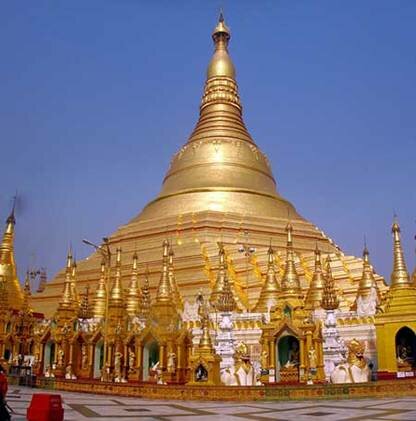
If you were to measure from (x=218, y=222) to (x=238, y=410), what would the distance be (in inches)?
947

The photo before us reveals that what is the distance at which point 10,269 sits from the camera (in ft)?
117

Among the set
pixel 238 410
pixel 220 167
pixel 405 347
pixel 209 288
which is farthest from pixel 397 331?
pixel 220 167

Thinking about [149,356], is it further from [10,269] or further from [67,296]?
[10,269]

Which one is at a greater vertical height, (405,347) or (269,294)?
(269,294)

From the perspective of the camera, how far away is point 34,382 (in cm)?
2041

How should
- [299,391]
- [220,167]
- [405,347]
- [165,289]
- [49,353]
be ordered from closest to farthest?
[299,391] < [405,347] < [165,289] < [49,353] < [220,167]

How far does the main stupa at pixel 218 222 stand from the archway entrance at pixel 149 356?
7715 millimetres

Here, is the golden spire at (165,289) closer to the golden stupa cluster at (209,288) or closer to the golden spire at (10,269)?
the golden stupa cluster at (209,288)

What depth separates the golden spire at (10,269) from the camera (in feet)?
112

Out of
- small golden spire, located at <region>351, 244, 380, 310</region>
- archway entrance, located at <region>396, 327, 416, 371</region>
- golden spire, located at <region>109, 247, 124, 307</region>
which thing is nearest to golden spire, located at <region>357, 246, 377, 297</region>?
small golden spire, located at <region>351, 244, 380, 310</region>

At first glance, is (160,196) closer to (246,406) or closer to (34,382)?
(34,382)

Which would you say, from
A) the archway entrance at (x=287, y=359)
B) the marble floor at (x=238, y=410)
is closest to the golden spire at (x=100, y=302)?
the archway entrance at (x=287, y=359)

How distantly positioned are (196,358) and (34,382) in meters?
7.10

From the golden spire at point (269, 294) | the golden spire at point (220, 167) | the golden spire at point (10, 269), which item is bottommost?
the golden spire at point (269, 294)
